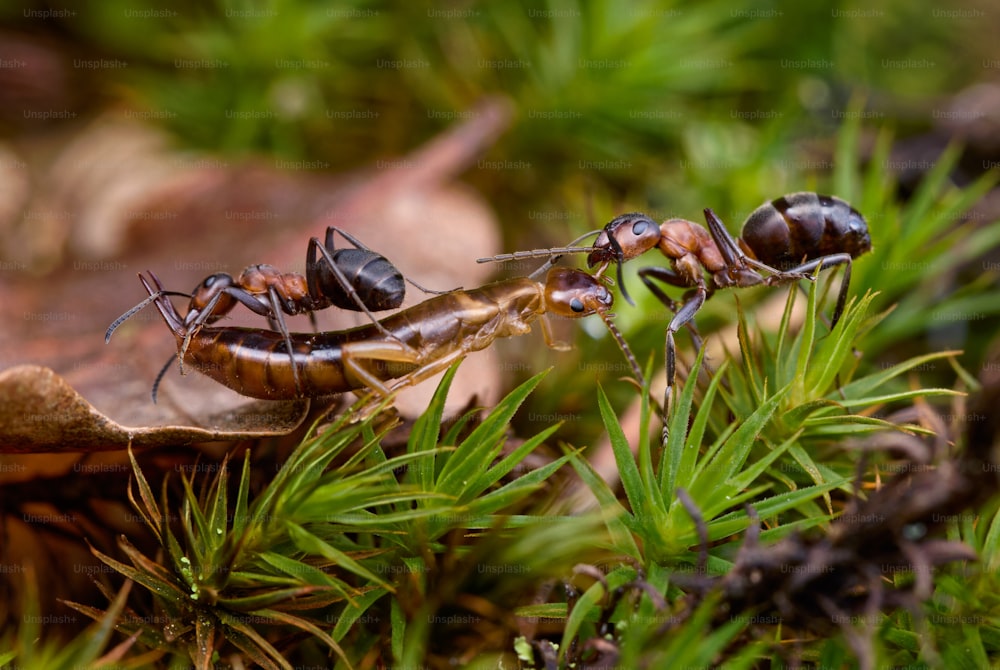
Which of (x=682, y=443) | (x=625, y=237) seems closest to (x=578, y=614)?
(x=682, y=443)

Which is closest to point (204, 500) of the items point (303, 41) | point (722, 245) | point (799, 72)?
point (722, 245)

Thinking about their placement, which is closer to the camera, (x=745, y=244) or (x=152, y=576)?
(x=152, y=576)

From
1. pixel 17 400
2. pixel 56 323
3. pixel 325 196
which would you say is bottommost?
pixel 17 400

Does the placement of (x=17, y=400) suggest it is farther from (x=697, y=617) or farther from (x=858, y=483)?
(x=858, y=483)

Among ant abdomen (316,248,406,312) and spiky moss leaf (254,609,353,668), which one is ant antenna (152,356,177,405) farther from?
spiky moss leaf (254,609,353,668)

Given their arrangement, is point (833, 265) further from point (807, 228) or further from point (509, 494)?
point (509, 494)

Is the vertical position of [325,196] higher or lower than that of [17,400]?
higher

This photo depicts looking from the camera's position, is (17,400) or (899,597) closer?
(899,597)

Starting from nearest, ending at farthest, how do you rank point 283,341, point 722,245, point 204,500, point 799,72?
point 204,500
point 283,341
point 722,245
point 799,72

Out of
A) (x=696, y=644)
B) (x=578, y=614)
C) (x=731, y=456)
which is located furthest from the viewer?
(x=731, y=456)
